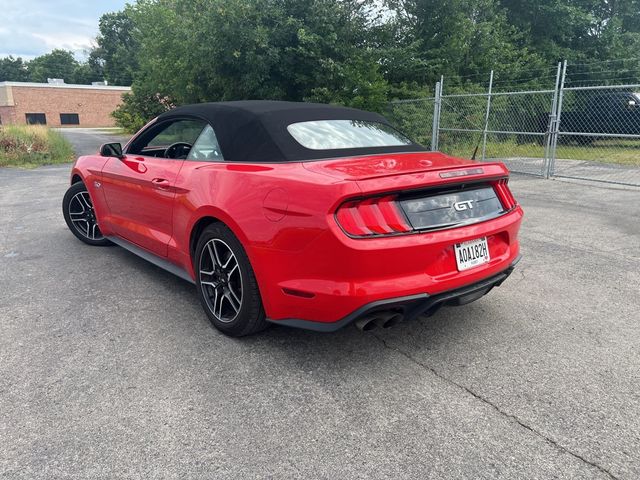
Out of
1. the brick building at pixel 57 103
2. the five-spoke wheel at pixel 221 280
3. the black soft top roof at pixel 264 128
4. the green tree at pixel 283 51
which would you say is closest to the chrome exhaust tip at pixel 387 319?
the five-spoke wheel at pixel 221 280

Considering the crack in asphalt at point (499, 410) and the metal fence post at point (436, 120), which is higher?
the metal fence post at point (436, 120)

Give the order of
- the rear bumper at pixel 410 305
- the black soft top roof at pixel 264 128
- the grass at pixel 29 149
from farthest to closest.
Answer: the grass at pixel 29 149 → the black soft top roof at pixel 264 128 → the rear bumper at pixel 410 305

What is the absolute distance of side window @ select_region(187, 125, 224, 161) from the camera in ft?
11.3

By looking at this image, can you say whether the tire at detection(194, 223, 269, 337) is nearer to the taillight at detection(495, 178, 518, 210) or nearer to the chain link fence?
the taillight at detection(495, 178, 518, 210)

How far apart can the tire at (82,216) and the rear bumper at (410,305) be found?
3.34m

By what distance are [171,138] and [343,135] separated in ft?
5.78

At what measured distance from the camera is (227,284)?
3154 mm

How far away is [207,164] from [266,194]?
0.79 metres

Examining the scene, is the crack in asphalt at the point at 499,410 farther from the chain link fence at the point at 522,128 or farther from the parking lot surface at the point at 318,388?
the chain link fence at the point at 522,128

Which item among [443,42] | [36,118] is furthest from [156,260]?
[36,118]

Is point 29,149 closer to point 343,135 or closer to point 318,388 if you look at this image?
point 343,135

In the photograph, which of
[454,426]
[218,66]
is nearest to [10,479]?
[454,426]

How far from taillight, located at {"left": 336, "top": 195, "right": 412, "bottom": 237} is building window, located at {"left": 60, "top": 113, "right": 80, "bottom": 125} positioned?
2623 inches

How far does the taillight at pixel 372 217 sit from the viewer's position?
2.49 metres
